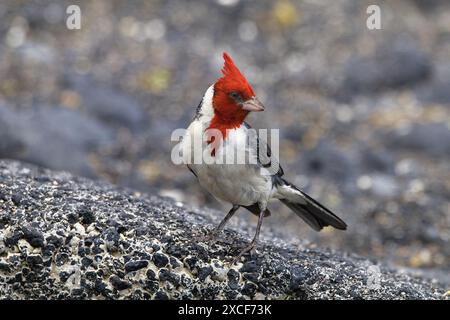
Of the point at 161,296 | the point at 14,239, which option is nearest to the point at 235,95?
the point at 161,296

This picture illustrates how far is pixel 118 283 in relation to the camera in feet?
14.9

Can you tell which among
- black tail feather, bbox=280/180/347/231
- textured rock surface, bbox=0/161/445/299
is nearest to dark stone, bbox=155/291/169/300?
textured rock surface, bbox=0/161/445/299

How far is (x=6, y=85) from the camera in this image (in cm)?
938

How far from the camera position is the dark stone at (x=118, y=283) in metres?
4.53

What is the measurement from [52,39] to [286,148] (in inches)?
141

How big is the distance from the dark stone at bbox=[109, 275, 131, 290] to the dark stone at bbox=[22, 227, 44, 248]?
0.48 meters

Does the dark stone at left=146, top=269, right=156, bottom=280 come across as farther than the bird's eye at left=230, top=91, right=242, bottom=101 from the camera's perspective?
No

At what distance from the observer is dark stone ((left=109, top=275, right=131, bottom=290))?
178 inches

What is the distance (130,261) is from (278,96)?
5.88 metres

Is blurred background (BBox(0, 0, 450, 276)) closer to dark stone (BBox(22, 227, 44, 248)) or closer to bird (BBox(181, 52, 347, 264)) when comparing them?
bird (BBox(181, 52, 347, 264))

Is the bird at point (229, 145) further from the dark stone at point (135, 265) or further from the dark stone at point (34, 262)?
the dark stone at point (34, 262)


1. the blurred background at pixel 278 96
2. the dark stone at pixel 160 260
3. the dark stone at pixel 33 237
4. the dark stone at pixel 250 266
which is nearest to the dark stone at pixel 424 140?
the blurred background at pixel 278 96
